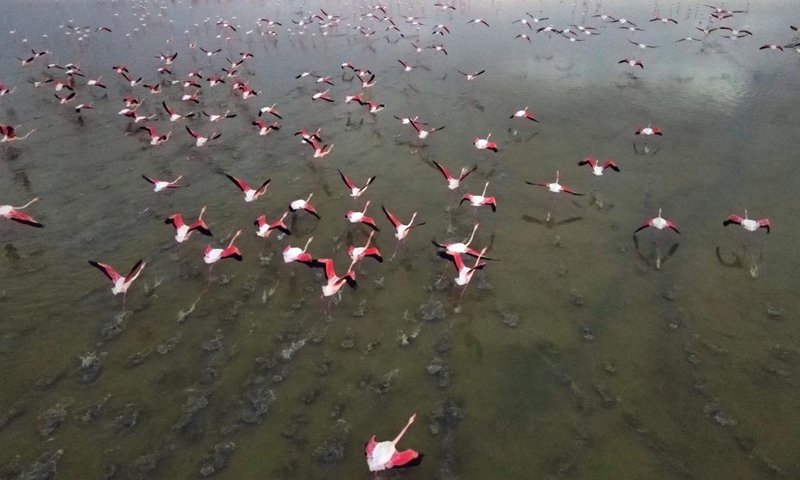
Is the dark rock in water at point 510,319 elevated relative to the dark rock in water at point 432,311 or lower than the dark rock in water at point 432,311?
lower

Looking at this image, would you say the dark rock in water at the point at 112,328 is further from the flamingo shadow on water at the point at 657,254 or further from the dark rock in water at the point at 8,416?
the flamingo shadow on water at the point at 657,254

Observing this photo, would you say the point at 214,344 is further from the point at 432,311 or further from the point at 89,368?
the point at 432,311

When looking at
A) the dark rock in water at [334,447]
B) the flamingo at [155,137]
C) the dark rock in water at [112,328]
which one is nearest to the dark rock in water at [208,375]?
the dark rock in water at [112,328]

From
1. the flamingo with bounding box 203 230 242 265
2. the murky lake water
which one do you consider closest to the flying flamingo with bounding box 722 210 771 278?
the murky lake water

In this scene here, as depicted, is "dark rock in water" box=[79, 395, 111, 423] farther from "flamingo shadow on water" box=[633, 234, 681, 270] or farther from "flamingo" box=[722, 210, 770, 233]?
"flamingo" box=[722, 210, 770, 233]

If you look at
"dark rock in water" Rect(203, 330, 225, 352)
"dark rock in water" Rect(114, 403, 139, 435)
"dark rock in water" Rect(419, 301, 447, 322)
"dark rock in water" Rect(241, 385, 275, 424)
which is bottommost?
"dark rock in water" Rect(419, 301, 447, 322)

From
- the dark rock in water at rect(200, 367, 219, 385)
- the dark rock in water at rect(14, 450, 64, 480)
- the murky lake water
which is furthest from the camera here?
the dark rock in water at rect(200, 367, 219, 385)
